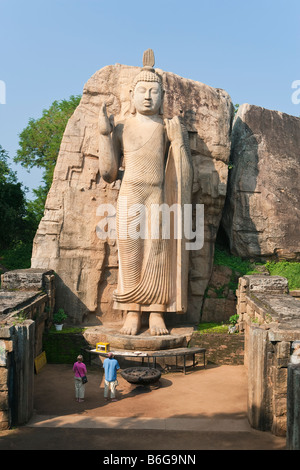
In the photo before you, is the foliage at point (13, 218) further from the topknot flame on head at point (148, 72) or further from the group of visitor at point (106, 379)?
the group of visitor at point (106, 379)

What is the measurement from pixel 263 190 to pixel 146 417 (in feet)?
25.1

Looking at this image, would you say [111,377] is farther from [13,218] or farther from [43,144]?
[43,144]

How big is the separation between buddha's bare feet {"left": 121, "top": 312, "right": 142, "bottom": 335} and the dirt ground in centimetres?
116

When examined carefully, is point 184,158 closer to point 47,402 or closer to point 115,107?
point 115,107

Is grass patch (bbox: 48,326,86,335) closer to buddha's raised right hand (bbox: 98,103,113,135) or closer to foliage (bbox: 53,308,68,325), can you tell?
foliage (bbox: 53,308,68,325)

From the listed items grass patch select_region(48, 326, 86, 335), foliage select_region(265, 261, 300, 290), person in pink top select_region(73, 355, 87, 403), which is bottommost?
person in pink top select_region(73, 355, 87, 403)

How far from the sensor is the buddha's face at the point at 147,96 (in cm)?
1071

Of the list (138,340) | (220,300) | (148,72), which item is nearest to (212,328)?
(220,300)

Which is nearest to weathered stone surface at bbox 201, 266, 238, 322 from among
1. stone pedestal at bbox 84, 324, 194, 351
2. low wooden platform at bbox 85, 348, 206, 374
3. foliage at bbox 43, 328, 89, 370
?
stone pedestal at bbox 84, 324, 194, 351

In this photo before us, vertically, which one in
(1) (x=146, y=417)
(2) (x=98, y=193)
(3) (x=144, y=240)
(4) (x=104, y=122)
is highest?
(4) (x=104, y=122)

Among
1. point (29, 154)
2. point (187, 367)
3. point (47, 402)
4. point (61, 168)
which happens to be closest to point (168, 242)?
point (187, 367)

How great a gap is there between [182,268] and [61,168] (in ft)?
13.2

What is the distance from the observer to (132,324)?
10531mm

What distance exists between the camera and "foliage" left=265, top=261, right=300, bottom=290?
12508mm
